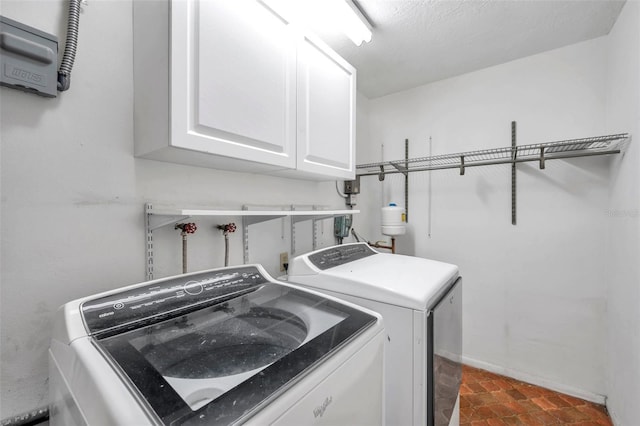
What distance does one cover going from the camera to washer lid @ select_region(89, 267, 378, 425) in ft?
1.89

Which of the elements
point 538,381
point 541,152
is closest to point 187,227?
point 541,152

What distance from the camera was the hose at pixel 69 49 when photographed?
0.95 meters

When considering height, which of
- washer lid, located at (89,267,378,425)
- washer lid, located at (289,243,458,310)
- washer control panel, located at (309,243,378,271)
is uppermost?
washer control panel, located at (309,243,378,271)

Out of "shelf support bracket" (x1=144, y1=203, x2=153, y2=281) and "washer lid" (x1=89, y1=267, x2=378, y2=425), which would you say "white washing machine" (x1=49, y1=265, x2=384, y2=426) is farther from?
"shelf support bracket" (x1=144, y1=203, x2=153, y2=281)

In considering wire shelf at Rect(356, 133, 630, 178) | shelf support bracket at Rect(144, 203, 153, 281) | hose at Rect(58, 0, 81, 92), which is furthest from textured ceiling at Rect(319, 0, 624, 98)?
shelf support bracket at Rect(144, 203, 153, 281)

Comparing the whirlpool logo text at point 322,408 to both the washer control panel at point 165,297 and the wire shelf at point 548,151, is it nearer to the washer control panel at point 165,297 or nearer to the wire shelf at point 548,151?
the washer control panel at point 165,297

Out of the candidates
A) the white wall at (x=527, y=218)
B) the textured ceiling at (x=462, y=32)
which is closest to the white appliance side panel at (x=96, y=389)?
the textured ceiling at (x=462, y=32)

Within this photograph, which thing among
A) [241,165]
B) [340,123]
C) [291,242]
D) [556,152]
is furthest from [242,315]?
[556,152]

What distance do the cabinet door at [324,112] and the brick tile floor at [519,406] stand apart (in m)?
1.96

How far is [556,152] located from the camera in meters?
2.10

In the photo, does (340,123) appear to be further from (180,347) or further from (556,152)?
(556,152)

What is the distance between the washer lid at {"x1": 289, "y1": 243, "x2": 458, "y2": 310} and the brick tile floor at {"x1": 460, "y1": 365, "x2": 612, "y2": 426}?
1.15 m

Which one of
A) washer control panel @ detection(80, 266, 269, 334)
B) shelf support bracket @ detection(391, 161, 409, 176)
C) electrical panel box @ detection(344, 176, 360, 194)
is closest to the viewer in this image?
washer control panel @ detection(80, 266, 269, 334)

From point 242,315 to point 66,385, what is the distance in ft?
1.67
